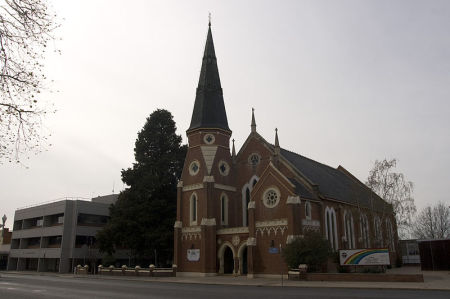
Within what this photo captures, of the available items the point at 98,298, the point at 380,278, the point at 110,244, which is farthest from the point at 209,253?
the point at 98,298

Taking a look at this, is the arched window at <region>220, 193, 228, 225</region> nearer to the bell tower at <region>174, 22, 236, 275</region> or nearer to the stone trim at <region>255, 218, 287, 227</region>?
the bell tower at <region>174, 22, 236, 275</region>

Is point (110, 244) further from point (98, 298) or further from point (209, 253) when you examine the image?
point (98, 298)

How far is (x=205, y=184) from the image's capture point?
4091 cm

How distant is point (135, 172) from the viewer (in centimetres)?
4847

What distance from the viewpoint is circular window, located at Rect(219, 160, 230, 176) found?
43.8 meters

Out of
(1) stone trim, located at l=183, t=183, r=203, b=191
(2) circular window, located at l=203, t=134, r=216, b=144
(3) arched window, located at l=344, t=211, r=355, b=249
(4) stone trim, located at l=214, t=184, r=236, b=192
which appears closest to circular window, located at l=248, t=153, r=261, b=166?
(4) stone trim, located at l=214, t=184, r=236, b=192

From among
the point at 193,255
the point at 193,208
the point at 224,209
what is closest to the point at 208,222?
the point at 193,208

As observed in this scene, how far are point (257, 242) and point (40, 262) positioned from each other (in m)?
42.3

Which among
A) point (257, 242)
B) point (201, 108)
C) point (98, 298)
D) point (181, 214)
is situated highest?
point (201, 108)

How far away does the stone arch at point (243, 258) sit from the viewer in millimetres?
38188

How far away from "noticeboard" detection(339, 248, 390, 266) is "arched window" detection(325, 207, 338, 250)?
779cm

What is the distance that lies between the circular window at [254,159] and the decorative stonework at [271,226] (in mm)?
9279

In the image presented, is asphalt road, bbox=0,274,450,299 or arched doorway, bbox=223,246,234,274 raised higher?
arched doorway, bbox=223,246,234,274

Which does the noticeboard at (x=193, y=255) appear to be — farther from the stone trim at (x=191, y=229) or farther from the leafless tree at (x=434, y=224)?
the leafless tree at (x=434, y=224)
